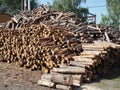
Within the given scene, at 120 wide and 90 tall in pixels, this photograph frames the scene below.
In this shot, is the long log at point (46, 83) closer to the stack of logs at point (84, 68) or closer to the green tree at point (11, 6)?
Answer: the stack of logs at point (84, 68)

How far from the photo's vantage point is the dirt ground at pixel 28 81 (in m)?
11.6

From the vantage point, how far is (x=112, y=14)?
108 feet

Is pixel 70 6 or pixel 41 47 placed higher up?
pixel 70 6

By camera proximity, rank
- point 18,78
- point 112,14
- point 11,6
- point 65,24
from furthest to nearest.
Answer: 1. point 11,6
2. point 112,14
3. point 65,24
4. point 18,78

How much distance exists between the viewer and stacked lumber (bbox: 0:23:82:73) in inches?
530

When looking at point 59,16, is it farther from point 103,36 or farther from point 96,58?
point 96,58

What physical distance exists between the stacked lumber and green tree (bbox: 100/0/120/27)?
1775 cm

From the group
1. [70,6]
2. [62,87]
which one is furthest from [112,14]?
[62,87]

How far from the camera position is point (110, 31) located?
1667 cm

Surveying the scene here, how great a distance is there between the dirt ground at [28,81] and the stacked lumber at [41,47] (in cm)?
56

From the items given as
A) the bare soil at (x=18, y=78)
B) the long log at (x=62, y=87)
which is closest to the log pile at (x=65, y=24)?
the bare soil at (x=18, y=78)

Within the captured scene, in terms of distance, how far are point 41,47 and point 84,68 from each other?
2.78 metres

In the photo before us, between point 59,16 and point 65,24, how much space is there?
1456 mm

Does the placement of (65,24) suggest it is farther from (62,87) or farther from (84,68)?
(62,87)
